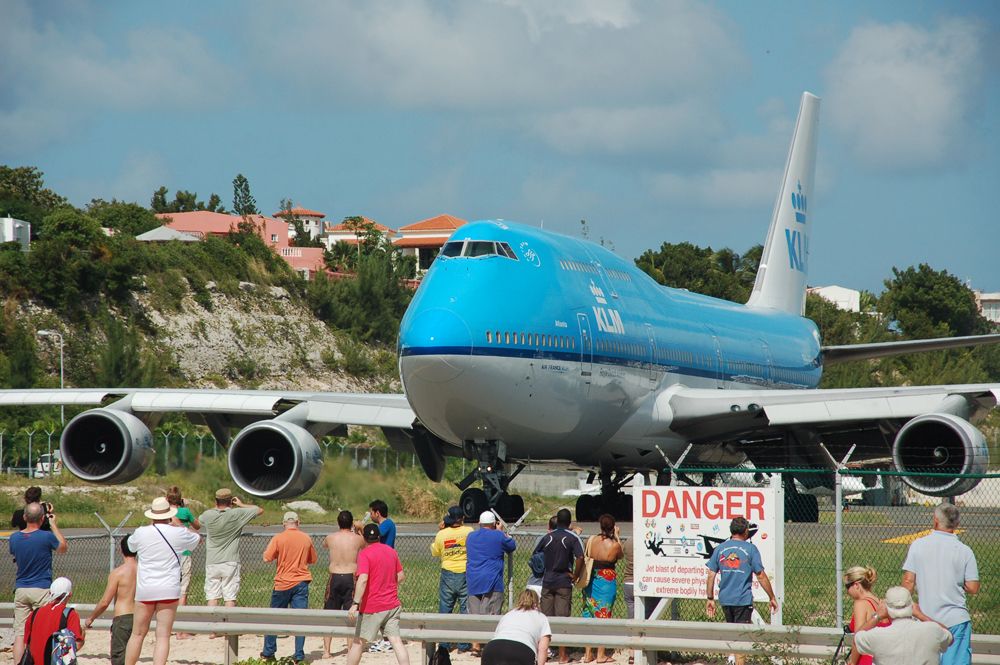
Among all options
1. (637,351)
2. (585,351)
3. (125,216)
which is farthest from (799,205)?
(125,216)

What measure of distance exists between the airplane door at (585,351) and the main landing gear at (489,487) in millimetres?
1678

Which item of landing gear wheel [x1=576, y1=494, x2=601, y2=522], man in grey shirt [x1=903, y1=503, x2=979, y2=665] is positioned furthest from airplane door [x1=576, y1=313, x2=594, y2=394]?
man in grey shirt [x1=903, y1=503, x2=979, y2=665]

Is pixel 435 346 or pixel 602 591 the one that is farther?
pixel 435 346

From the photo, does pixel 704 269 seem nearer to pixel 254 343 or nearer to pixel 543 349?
pixel 254 343

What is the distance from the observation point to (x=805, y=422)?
22156mm

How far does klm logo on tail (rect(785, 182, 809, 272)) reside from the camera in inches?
1391

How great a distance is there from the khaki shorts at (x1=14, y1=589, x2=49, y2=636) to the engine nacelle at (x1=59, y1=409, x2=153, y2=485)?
10.3 meters

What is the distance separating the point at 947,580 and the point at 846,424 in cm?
1403

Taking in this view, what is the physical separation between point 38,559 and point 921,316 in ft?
285

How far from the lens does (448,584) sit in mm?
12805

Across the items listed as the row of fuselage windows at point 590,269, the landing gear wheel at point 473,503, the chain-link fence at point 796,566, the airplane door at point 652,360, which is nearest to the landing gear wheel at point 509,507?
the landing gear wheel at point 473,503

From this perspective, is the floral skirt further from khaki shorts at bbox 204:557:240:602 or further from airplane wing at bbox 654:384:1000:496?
airplane wing at bbox 654:384:1000:496

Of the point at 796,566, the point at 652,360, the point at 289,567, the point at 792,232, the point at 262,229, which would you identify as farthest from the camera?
the point at 262,229

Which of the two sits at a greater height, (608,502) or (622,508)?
(608,502)
